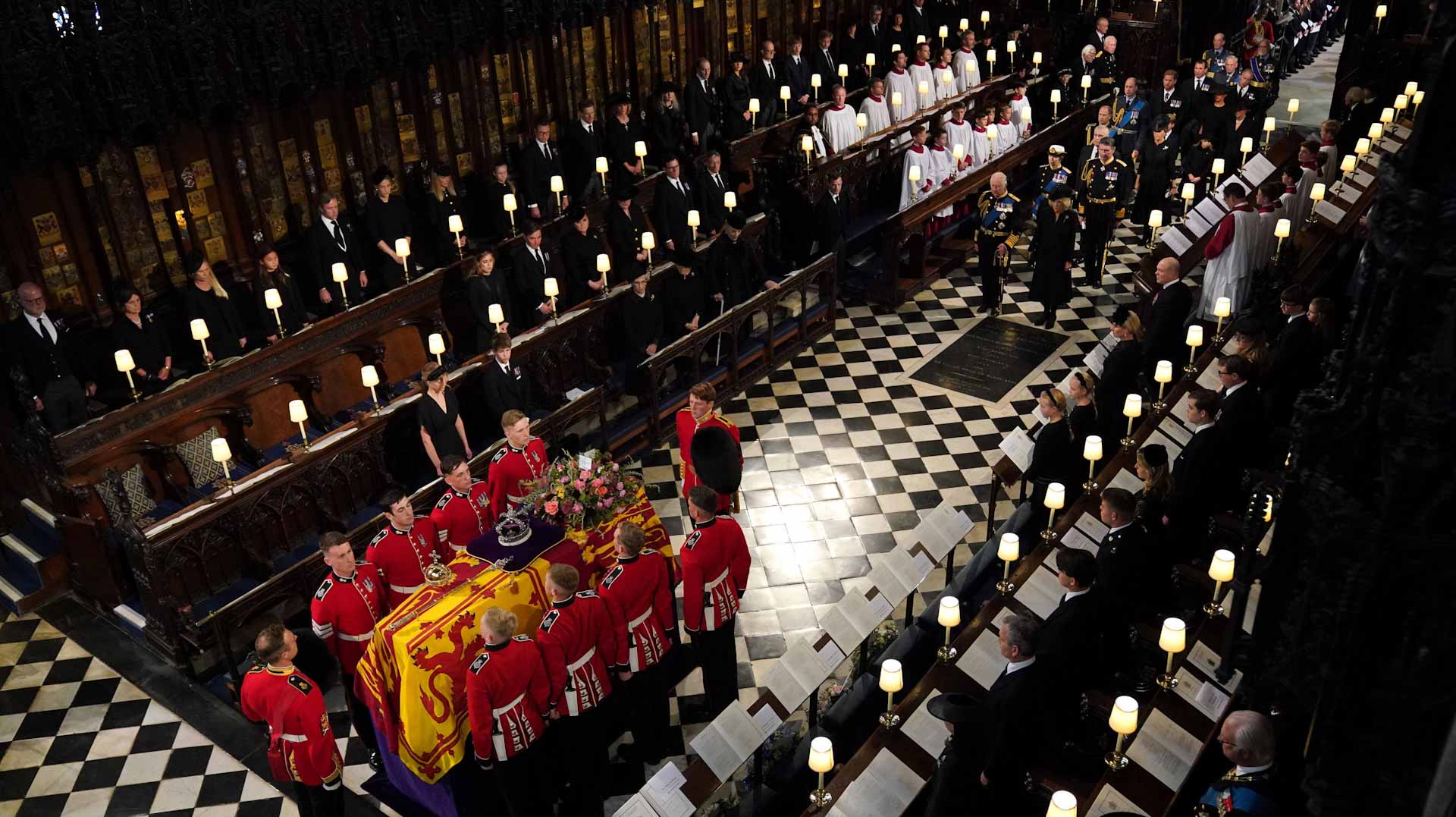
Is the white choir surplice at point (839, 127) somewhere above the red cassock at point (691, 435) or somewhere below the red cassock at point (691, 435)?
above

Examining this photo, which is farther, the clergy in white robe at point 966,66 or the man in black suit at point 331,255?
the clergy in white robe at point 966,66

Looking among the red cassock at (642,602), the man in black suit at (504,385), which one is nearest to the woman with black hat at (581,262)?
the man in black suit at (504,385)

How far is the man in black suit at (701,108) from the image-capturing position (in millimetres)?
16062

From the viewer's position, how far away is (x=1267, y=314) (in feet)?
37.1

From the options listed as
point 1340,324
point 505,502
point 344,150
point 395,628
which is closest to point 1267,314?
point 1340,324

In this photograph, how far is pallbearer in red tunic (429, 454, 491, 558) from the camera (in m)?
8.63

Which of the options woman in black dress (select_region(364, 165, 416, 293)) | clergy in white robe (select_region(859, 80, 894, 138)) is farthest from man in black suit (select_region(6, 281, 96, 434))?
clergy in white robe (select_region(859, 80, 894, 138))

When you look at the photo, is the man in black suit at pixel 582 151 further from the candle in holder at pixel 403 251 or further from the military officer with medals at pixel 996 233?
the military officer with medals at pixel 996 233

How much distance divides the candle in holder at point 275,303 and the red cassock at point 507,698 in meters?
5.37

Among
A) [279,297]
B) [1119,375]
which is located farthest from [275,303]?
[1119,375]

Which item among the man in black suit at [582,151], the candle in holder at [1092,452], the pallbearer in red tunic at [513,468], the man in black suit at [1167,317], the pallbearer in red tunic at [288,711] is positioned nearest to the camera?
the pallbearer in red tunic at [288,711]

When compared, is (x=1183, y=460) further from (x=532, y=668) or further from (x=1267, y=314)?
(x=532, y=668)

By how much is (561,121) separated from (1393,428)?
13.8 m

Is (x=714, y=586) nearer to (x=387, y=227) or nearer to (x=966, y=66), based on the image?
(x=387, y=227)
